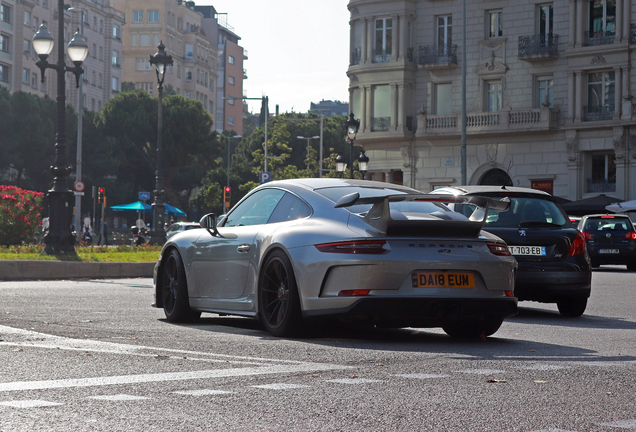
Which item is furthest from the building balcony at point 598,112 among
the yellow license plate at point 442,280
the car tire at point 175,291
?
the yellow license plate at point 442,280

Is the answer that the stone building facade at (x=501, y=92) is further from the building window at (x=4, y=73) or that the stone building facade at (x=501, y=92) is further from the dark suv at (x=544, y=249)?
the building window at (x=4, y=73)

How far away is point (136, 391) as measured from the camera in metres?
5.47

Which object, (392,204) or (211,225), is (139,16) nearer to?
(211,225)

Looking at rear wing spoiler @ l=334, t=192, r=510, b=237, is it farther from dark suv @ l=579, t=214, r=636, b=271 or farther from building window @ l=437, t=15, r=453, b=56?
building window @ l=437, t=15, r=453, b=56

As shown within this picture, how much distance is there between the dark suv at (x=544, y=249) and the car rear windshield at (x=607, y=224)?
17.0 metres

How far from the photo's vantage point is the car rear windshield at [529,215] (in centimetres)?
1219

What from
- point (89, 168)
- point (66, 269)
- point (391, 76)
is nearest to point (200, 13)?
point (89, 168)

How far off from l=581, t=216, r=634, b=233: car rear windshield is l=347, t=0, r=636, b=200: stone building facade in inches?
683

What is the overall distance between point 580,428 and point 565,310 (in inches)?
306

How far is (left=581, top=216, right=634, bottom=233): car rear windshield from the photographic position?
28.6m

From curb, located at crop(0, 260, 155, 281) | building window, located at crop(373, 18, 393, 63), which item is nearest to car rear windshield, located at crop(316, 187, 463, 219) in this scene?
curb, located at crop(0, 260, 155, 281)

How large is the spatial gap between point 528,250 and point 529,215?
0.50 meters

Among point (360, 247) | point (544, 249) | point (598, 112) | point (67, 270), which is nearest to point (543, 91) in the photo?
point (598, 112)

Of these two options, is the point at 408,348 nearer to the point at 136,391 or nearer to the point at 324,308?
the point at 324,308
